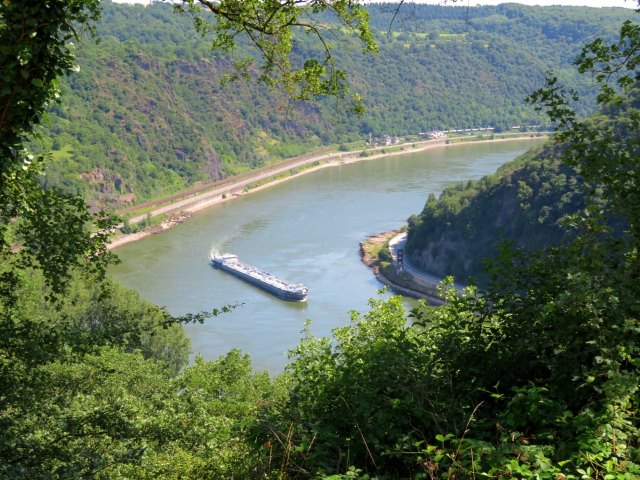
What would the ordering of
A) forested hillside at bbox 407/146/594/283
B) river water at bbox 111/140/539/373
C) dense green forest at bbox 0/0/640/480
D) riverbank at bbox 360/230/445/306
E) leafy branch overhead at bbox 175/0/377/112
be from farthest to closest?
forested hillside at bbox 407/146/594/283 → riverbank at bbox 360/230/445/306 → river water at bbox 111/140/539/373 → leafy branch overhead at bbox 175/0/377/112 → dense green forest at bbox 0/0/640/480

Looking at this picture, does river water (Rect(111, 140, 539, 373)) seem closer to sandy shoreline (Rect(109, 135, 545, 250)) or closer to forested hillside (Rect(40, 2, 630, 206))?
sandy shoreline (Rect(109, 135, 545, 250))

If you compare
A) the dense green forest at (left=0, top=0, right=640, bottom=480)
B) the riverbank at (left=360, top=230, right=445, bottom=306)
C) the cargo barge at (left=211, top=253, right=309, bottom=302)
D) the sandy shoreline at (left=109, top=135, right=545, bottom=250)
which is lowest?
the riverbank at (left=360, top=230, right=445, bottom=306)

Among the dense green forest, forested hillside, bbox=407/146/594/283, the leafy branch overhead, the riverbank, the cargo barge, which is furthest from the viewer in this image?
forested hillside, bbox=407/146/594/283

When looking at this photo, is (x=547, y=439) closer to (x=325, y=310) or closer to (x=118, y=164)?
(x=325, y=310)

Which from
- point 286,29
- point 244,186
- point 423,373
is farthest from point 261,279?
point 423,373

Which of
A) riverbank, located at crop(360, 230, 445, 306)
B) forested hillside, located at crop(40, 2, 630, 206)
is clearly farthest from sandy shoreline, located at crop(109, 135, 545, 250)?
riverbank, located at crop(360, 230, 445, 306)

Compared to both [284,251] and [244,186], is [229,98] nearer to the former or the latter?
[244,186]

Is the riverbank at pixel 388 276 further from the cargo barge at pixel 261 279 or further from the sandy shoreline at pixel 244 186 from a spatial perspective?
the sandy shoreline at pixel 244 186
